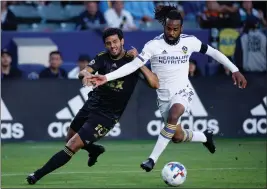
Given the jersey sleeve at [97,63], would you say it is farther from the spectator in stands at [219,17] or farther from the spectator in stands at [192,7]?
the spectator in stands at [192,7]

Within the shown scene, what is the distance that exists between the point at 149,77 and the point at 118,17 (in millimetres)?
8098

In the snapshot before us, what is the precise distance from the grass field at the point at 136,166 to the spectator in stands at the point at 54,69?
1571 millimetres

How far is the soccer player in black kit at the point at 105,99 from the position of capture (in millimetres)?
11320

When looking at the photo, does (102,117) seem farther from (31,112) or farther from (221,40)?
(221,40)

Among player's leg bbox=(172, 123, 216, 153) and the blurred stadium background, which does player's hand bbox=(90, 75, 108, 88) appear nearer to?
player's leg bbox=(172, 123, 216, 153)

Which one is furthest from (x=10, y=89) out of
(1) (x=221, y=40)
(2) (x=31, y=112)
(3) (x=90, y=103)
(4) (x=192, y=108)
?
(3) (x=90, y=103)

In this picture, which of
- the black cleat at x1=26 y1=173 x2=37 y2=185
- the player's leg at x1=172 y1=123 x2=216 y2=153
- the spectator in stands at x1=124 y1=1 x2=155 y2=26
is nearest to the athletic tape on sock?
the player's leg at x1=172 y1=123 x2=216 y2=153

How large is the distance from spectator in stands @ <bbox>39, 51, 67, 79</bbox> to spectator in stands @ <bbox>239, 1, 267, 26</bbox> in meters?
4.55

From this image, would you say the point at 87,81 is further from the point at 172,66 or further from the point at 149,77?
the point at 172,66

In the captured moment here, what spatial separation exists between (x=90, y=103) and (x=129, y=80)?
61 centimetres

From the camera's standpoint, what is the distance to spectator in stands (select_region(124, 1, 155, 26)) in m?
20.3

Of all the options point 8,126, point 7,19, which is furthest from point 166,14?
point 7,19

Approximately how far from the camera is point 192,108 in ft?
58.9

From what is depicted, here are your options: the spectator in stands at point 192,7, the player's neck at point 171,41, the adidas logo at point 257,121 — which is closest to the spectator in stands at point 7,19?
the spectator in stands at point 192,7
